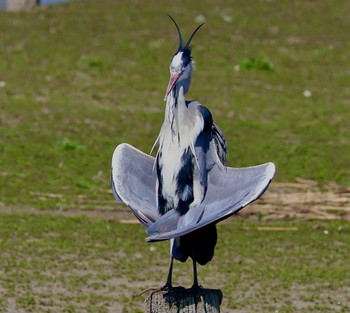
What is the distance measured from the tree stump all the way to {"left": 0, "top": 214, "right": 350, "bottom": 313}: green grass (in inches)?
75.7

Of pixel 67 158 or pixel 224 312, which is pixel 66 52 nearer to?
pixel 67 158

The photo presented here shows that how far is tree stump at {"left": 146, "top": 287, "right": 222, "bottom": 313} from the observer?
5.20 meters

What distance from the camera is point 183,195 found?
5.62 meters

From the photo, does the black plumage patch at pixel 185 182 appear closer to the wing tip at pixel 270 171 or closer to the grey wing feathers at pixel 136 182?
the grey wing feathers at pixel 136 182

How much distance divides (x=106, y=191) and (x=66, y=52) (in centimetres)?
537

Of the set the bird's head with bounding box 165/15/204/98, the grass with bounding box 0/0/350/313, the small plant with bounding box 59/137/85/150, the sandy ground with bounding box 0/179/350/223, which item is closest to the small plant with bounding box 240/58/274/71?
the grass with bounding box 0/0/350/313

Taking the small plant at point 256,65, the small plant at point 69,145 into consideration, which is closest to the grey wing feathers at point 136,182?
the small plant at point 69,145

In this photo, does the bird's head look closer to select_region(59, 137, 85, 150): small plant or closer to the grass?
the grass

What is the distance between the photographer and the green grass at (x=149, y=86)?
1116 centimetres

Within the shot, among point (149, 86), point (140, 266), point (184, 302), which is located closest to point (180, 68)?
point (184, 302)

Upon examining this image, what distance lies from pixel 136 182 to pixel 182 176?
230 mm

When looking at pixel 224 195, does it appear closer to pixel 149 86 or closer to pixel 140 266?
pixel 140 266

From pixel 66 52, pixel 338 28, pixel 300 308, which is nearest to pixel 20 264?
pixel 300 308

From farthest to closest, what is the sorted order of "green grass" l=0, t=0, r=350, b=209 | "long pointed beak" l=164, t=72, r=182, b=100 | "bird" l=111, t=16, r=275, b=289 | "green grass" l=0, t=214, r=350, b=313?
"green grass" l=0, t=0, r=350, b=209 → "green grass" l=0, t=214, r=350, b=313 → "long pointed beak" l=164, t=72, r=182, b=100 → "bird" l=111, t=16, r=275, b=289
